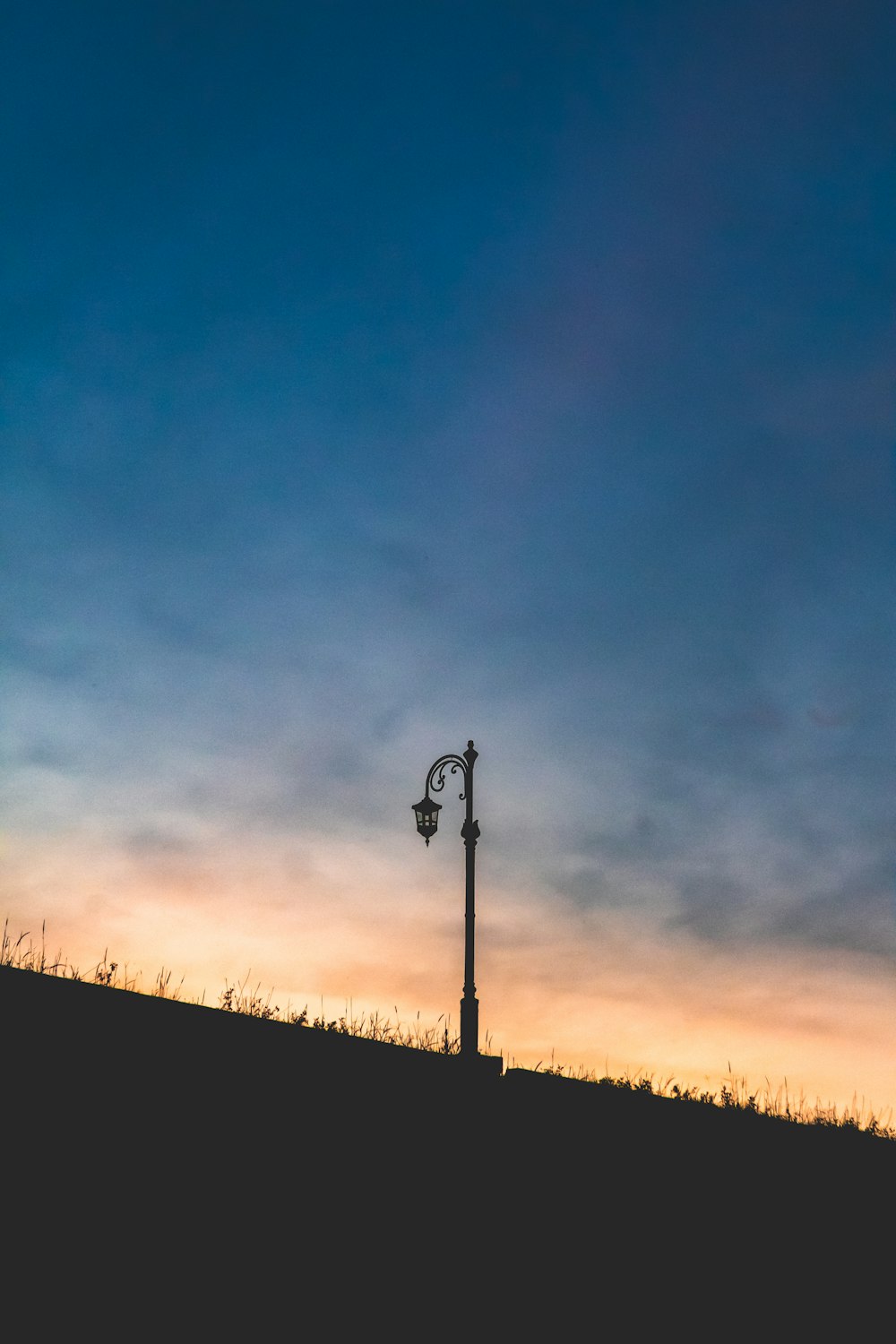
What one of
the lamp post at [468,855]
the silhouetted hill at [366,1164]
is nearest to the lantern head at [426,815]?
the lamp post at [468,855]

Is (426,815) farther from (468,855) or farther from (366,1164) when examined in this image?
(366,1164)

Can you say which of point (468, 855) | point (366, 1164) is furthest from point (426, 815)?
point (366, 1164)

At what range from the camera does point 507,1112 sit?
8523 millimetres

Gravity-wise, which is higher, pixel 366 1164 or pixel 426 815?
pixel 426 815

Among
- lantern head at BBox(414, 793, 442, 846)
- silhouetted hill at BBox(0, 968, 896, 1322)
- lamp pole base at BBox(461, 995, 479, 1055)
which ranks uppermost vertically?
lantern head at BBox(414, 793, 442, 846)

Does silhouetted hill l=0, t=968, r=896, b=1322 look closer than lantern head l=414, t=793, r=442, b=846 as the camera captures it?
Yes

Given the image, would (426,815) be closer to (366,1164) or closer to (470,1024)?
(470,1024)

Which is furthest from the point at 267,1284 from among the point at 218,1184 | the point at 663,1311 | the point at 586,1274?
the point at 663,1311

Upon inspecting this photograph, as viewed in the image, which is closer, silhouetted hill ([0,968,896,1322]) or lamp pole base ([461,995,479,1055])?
silhouetted hill ([0,968,896,1322])

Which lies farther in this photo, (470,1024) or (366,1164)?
(470,1024)

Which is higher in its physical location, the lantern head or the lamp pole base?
the lantern head

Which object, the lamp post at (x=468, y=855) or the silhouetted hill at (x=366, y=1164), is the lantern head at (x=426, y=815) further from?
the silhouetted hill at (x=366, y=1164)

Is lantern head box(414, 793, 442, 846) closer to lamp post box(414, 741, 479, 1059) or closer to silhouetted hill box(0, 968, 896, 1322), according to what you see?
lamp post box(414, 741, 479, 1059)

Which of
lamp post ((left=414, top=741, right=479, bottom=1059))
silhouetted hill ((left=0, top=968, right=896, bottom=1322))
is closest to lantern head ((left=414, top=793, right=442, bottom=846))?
lamp post ((left=414, top=741, right=479, bottom=1059))
